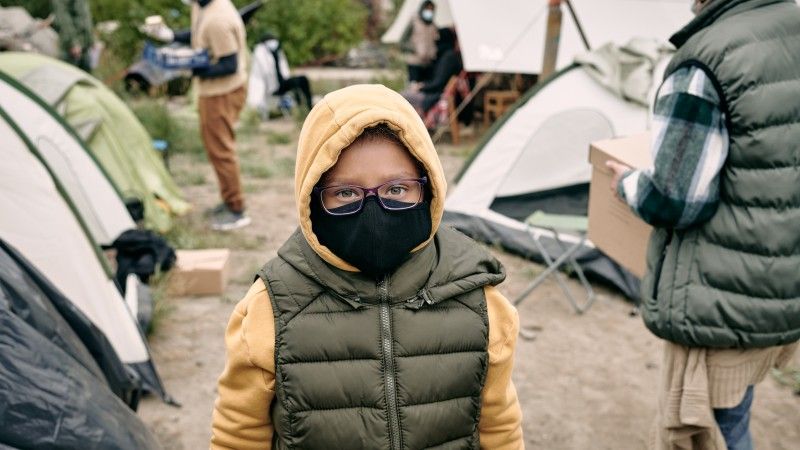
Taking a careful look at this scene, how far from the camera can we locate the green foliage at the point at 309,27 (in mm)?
13952

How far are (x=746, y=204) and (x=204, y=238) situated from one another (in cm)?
438

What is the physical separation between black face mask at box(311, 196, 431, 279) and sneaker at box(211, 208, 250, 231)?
465 cm

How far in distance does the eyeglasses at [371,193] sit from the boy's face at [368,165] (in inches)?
0.5

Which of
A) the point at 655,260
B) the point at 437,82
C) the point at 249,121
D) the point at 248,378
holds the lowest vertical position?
the point at 249,121

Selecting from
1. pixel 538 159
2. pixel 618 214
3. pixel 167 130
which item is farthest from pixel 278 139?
pixel 618 214

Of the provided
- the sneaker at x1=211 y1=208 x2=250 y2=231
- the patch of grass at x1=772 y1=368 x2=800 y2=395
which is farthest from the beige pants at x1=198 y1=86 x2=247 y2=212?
the patch of grass at x1=772 y1=368 x2=800 y2=395

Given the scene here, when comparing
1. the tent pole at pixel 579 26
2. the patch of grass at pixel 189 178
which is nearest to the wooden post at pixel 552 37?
the tent pole at pixel 579 26

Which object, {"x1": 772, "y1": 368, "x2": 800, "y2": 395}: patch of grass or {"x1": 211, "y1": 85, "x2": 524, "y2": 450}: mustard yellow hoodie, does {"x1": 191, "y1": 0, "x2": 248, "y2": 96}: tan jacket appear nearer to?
{"x1": 772, "y1": 368, "x2": 800, "y2": 395}: patch of grass

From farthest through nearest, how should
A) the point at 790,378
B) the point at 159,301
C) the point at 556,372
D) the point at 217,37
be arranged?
the point at 217,37
the point at 159,301
the point at 556,372
the point at 790,378

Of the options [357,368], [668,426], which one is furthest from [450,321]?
[668,426]

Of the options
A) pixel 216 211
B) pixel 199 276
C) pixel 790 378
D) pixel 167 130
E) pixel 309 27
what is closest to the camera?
pixel 790 378

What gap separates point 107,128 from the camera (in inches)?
223

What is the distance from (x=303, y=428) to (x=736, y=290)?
1.25 meters

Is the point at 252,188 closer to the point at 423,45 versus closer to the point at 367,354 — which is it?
the point at 423,45
